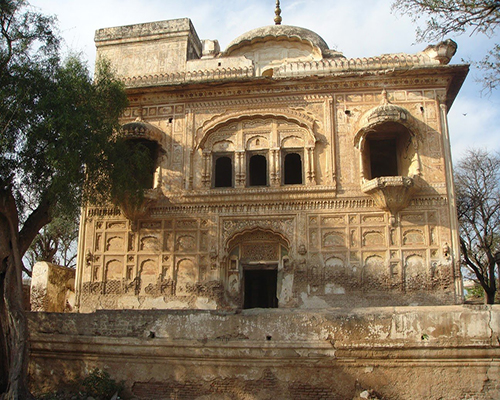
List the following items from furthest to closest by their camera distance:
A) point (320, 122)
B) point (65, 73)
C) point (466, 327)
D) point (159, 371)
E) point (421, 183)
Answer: point (320, 122) → point (421, 183) → point (65, 73) → point (159, 371) → point (466, 327)

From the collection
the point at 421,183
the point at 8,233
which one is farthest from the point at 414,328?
the point at 8,233

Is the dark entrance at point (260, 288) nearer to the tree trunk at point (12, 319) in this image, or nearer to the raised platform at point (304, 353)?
the raised platform at point (304, 353)

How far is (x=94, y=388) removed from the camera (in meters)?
7.76

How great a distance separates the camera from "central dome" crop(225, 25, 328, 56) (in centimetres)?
1623

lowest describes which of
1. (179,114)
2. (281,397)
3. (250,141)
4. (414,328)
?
(281,397)

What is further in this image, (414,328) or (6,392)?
(6,392)

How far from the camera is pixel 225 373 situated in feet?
24.9

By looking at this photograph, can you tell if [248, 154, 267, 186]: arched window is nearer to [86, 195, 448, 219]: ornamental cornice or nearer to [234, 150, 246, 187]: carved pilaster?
[234, 150, 246, 187]: carved pilaster

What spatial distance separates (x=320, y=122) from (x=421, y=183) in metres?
3.02

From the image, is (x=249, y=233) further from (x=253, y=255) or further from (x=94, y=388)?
(x=94, y=388)

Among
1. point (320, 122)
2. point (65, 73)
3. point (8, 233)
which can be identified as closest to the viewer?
point (8, 233)

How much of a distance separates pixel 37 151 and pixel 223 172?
576cm

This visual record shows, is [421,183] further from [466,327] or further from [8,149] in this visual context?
[8,149]

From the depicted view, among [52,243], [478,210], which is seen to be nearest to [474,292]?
[478,210]
